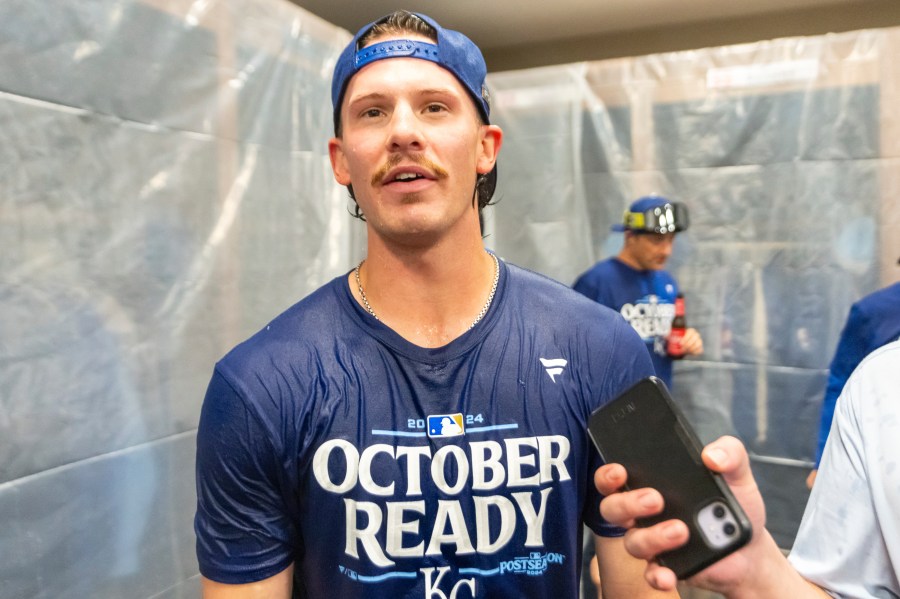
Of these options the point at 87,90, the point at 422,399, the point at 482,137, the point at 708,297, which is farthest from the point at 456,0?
the point at 422,399

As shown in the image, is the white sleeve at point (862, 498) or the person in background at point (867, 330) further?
the person in background at point (867, 330)

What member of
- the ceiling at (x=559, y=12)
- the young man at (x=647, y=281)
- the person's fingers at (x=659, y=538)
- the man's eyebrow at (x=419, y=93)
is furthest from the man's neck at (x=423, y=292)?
the ceiling at (x=559, y=12)

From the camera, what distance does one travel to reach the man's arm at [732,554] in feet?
1.74

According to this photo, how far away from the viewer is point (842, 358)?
5.22 feet

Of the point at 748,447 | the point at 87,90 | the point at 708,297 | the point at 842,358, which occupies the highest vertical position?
the point at 87,90

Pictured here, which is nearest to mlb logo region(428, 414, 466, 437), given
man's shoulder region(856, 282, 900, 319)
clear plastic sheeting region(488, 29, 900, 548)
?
man's shoulder region(856, 282, 900, 319)

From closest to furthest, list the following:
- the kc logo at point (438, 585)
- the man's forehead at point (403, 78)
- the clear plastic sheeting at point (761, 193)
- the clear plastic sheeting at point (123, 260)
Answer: the kc logo at point (438, 585)
the man's forehead at point (403, 78)
the clear plastic sheeting at point (123, 260)
the clear plastic sheeting at point (761, 193)

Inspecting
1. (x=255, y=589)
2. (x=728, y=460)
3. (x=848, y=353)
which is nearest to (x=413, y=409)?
(x=255, y=589)

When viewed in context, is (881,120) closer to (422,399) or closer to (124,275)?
(422,399)

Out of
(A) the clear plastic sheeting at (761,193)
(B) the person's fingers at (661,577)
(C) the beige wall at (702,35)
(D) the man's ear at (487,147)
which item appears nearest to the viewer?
(B) the person's fingers at (661,577)

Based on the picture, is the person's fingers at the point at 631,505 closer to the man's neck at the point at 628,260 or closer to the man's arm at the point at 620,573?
the man's arm at the point at 620,573

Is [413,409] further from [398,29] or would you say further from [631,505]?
[398,29]

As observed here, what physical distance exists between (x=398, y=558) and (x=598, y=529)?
11.9 inches

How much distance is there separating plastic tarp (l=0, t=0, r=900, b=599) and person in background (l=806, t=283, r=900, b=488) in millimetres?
829
